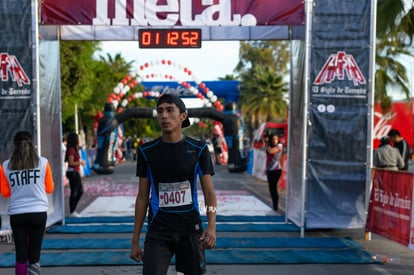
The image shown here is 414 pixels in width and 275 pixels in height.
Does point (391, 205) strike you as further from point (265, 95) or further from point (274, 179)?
point (265, 95)

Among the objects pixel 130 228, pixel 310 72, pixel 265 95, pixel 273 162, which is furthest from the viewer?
pixel 265 95

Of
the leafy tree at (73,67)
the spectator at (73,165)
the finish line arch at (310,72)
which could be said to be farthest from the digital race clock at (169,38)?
the leafy tree at (73,67)

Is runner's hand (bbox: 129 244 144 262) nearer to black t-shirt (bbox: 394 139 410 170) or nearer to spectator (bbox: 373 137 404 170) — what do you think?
spectator (bbox: 373 137 404 170)

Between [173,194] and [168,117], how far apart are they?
0.58 m

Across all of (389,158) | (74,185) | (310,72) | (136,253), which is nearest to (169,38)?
(310,72)

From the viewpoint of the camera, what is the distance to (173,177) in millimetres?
4113

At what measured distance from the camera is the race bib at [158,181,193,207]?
412cm

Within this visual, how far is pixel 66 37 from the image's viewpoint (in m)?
11.2

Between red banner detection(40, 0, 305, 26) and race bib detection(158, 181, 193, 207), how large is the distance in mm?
6040

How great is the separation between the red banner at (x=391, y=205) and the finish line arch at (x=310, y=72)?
16.3 inches

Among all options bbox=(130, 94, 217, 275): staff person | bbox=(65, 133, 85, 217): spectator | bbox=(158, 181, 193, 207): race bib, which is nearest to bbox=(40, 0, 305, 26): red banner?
bbox=(65, 133, 85, 217): spectator

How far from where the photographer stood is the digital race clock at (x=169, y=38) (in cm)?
995

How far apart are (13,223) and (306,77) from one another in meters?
5.53

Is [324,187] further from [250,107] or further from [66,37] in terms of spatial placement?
[250,107]
